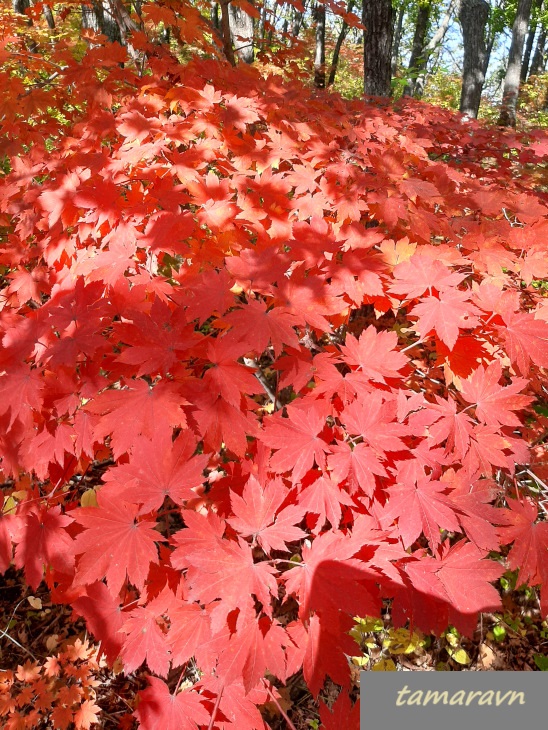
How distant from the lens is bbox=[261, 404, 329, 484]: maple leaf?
1240mm

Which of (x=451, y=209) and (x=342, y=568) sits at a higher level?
(x=451, y=209)

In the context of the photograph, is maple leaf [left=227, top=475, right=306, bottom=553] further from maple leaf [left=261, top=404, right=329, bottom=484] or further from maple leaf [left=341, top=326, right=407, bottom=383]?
maple leaf [left=341, top=326, right=407, bottom=383]

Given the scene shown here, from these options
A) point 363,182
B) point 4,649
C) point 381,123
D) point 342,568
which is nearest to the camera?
point 342,568

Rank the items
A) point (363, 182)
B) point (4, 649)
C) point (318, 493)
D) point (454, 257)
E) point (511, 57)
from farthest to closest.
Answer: point (511, 57), point (4, 649), point (363, 182), point (454, 257), point (318, 493)

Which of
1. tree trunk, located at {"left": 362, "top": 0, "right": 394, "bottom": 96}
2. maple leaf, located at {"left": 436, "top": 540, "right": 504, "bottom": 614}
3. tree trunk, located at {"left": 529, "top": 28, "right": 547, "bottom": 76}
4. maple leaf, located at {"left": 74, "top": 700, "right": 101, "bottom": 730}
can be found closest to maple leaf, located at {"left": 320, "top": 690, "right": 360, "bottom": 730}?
maple leaf, located at {"left": 436, "top": 540, "right": 504, "bottom": 614}

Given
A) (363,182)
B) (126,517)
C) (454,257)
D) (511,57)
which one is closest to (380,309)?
(454,257)

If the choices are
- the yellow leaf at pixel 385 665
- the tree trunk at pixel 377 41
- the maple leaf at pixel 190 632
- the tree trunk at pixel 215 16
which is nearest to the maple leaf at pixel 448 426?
the maple leaf at pixel 190 632

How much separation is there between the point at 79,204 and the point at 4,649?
2633 millimetres

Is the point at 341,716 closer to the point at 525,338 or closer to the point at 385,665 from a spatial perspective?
the point at 525,338

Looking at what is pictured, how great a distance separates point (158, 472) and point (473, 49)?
1021 centimetres

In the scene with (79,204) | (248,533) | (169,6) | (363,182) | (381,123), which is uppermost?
(169,6)

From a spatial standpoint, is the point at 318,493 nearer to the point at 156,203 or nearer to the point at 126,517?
the point at 126,517

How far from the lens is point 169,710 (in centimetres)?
130

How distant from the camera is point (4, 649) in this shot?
252cm
